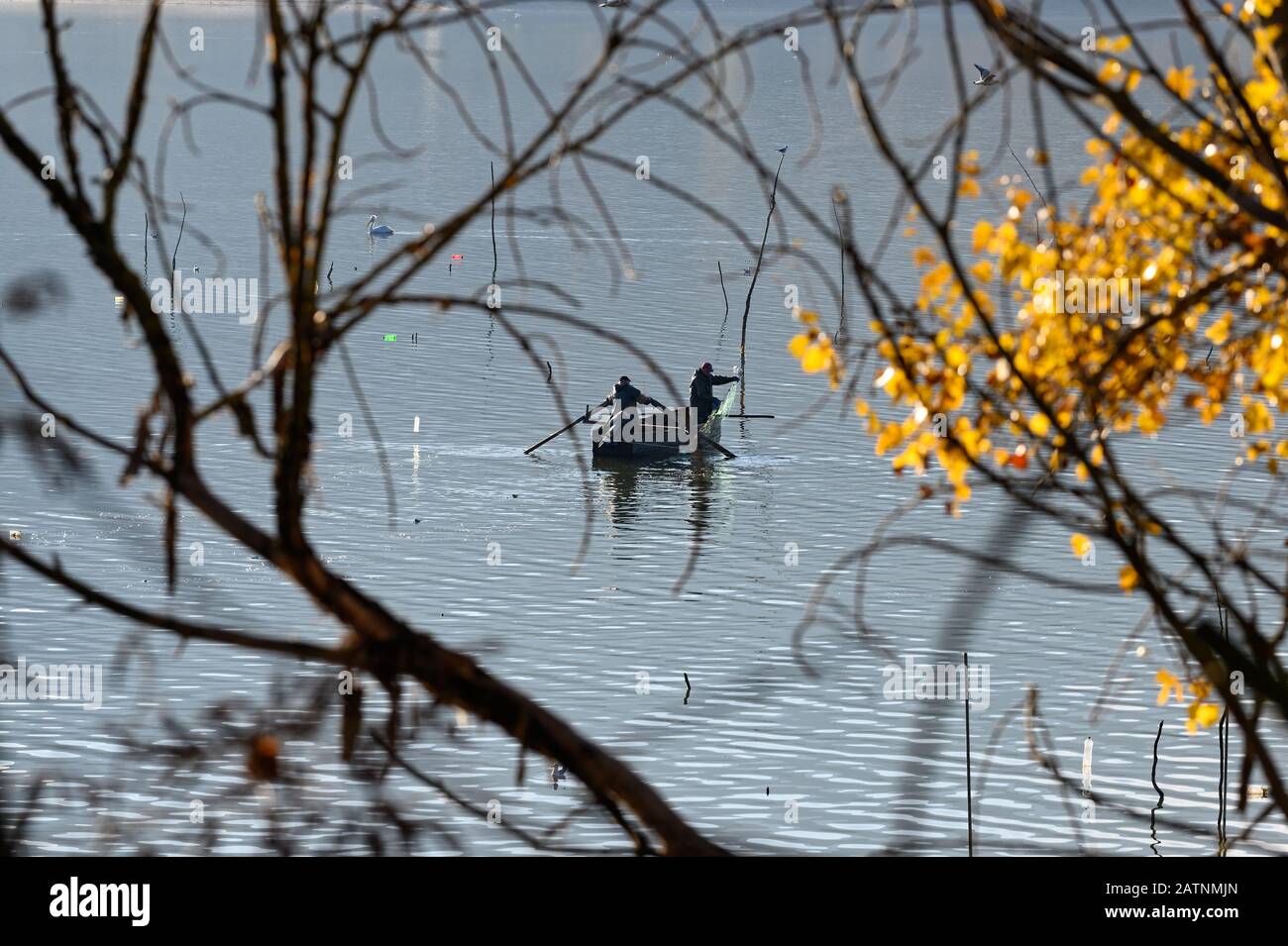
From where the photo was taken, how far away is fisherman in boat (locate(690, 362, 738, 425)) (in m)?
37.1

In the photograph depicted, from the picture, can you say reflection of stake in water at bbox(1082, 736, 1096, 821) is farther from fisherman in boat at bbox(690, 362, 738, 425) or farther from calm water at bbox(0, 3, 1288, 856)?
fisherman in boat at bbox(690, 362, 738, 425)

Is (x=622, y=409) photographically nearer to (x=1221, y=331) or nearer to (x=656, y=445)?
(x=656, y=445)

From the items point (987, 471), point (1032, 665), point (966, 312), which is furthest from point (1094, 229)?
point (1032, 665)

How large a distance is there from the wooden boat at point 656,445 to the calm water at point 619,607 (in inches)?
16.8

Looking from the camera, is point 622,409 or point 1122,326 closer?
point 1122,326

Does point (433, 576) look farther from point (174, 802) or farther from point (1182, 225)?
point (1182, 225)

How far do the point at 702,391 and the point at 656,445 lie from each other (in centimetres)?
235

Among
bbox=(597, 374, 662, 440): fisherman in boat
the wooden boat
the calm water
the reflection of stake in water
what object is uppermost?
bbox=(597, 374, 662, 440): fisherman in boat

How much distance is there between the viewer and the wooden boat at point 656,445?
129 ft

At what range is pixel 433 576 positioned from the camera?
31.8 m

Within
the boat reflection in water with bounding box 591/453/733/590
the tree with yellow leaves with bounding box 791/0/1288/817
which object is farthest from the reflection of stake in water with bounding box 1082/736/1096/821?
the tree with yellow leaves with bounding box 791/0/1288/817

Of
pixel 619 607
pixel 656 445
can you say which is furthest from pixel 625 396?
pixel 619 607

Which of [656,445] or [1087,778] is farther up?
[656,445]

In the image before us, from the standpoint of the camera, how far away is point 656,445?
40.0m
